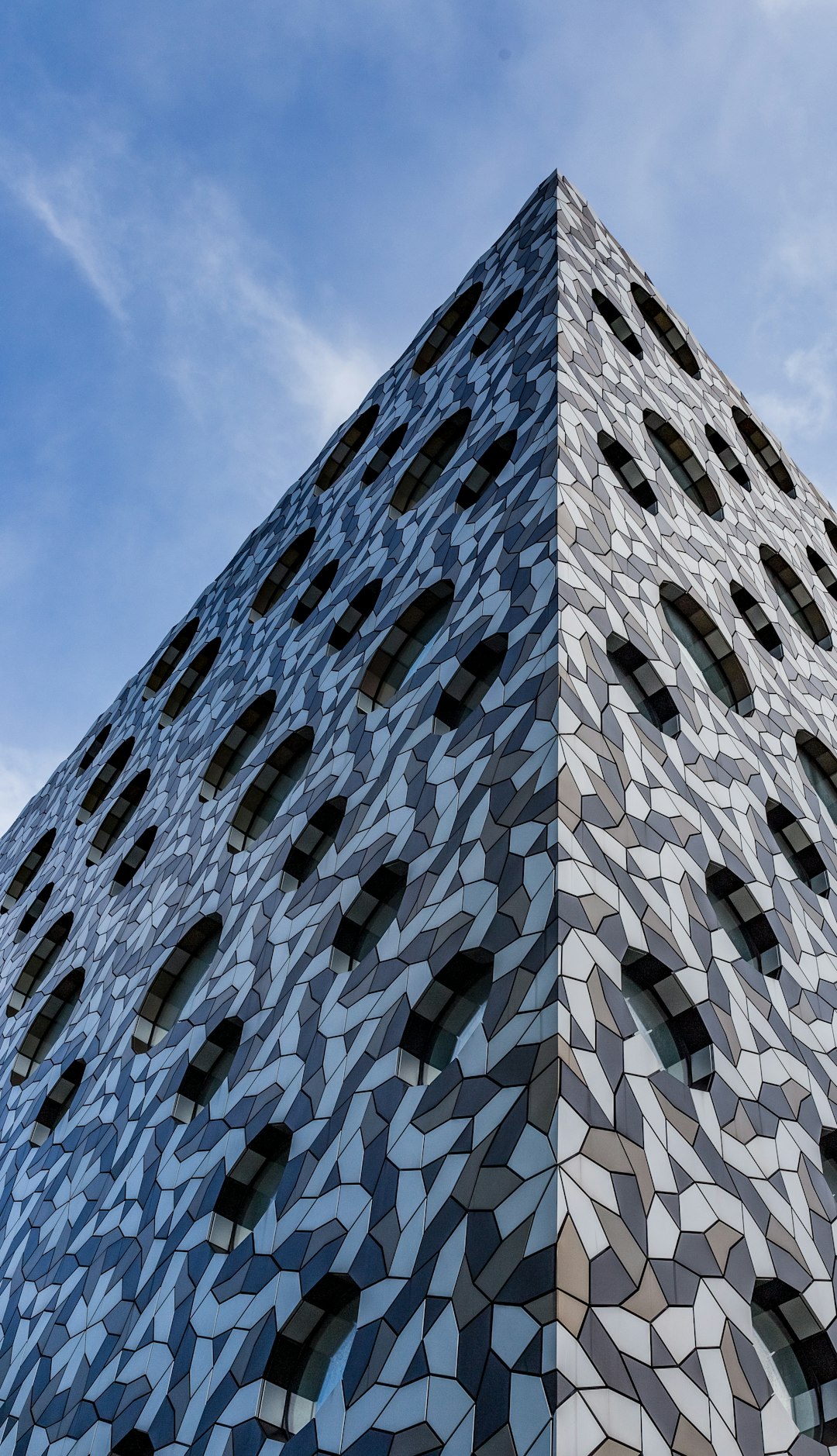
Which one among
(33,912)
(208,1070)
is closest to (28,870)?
(33,912)

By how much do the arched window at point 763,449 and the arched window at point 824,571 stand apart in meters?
1.70

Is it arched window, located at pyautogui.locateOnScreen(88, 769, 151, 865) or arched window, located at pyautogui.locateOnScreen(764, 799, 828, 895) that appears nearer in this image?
arched window, located at pyautogui.locateOnScreen(764, 799, 828, 895)

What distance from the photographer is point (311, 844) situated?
11.5m

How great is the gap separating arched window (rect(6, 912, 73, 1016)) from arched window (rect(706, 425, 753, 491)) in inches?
437

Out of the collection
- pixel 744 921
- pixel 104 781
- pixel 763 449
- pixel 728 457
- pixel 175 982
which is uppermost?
pixel 763 449

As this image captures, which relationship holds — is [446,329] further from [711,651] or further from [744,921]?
[744,921]

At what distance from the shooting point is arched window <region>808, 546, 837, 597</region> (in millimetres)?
17562

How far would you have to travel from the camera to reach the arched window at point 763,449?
62.5 ft

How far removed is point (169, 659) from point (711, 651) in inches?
441

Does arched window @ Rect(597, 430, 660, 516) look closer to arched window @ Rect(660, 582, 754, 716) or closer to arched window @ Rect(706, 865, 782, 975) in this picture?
arched window @ Rect(660, 582, 754, 716)

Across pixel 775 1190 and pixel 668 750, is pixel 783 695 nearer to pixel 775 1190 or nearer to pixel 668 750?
pixel 668 750

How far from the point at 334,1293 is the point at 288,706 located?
738 centimetres

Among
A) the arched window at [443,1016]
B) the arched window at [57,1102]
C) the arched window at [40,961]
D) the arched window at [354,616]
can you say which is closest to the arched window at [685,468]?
the arched window at [354,616]

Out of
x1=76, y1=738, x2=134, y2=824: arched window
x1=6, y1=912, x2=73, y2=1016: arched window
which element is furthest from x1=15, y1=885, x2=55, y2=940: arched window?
x1=6, y1=912, x2=73, y2=1016: arched window
